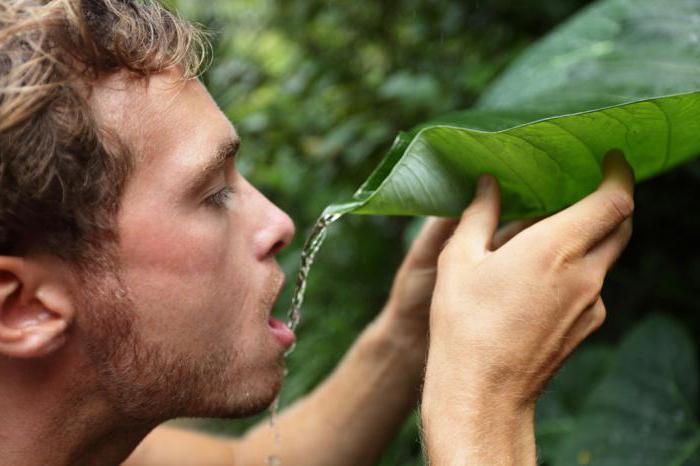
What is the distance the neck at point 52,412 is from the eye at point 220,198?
1.22 feet

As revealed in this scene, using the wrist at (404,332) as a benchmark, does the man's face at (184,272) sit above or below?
above

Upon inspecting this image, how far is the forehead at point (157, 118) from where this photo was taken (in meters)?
1.56

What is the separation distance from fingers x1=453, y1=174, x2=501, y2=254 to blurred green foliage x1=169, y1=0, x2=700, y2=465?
1.49 metres

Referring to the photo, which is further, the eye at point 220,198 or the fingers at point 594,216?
the eye at point 220,198

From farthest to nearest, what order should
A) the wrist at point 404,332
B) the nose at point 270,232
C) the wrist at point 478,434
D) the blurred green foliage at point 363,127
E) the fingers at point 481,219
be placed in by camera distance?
the blurred green foliage at point 363,127, the wrist at point 404,332, the nose at point 270,232, the fingers at point 481,219, the wrist at point 478,434

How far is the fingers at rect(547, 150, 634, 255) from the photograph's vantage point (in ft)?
4.40

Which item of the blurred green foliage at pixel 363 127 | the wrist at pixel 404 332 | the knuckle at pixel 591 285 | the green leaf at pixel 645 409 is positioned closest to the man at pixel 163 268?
the knuckle at pixel 591 285

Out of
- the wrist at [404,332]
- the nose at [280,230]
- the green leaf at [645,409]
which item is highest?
the nose at [280,230]

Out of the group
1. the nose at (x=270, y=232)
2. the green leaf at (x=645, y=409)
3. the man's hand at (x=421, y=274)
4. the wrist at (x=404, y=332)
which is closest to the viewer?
the nose at (x=270, y=232)

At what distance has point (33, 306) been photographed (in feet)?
5.08

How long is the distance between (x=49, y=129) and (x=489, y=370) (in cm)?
83

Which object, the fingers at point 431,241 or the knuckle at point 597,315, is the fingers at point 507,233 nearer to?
the fingers at point 431,241

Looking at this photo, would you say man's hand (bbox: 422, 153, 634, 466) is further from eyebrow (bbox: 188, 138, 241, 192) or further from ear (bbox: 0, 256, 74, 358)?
ear (bbox: 0, 256, 74, 358)

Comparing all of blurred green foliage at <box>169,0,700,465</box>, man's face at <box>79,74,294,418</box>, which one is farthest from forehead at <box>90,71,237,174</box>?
blurred green foliage at <box>169,0,700,465</box>
